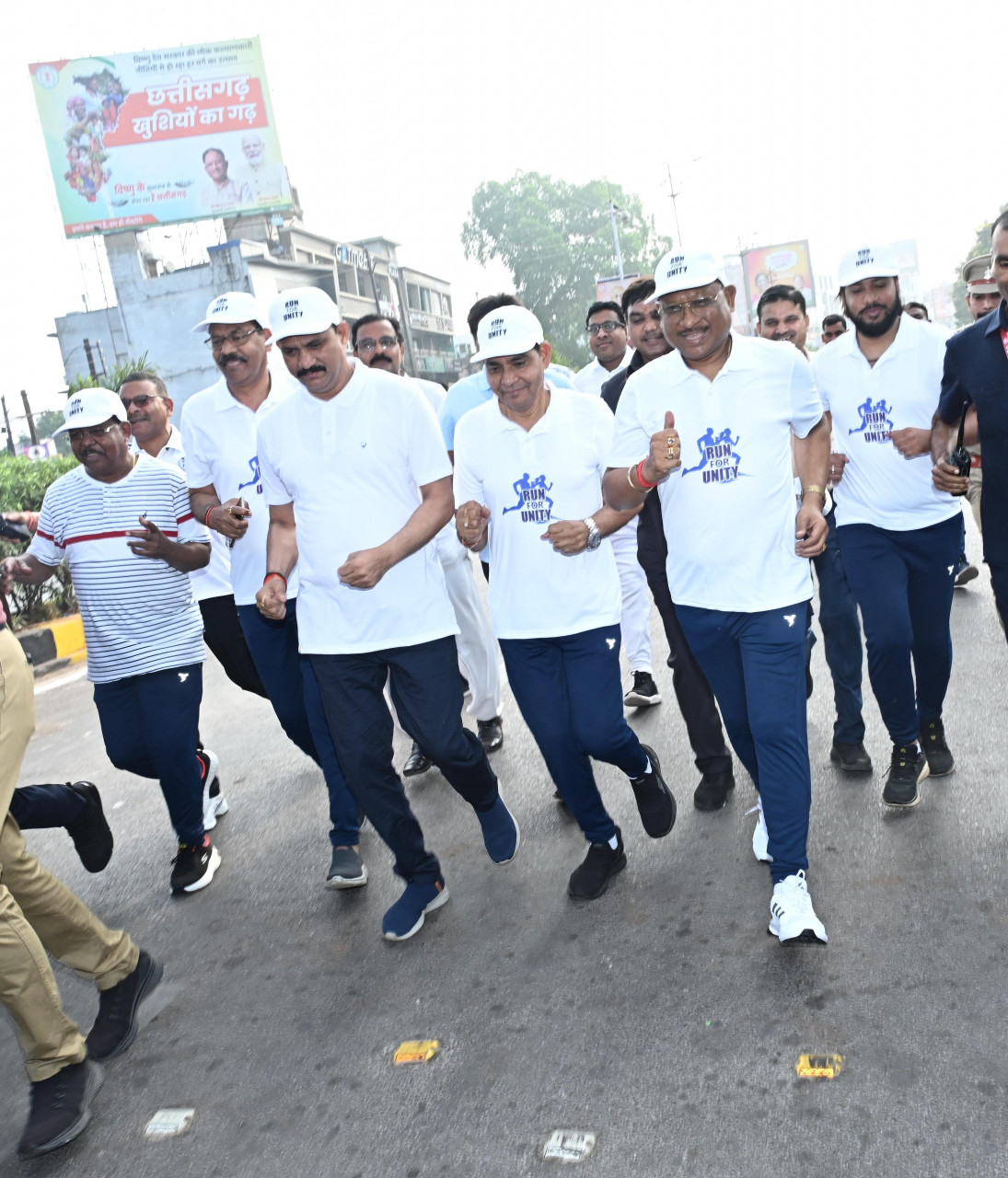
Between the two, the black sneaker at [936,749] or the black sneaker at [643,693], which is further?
the black sneaker at [643,693]

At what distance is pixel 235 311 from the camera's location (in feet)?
15.2

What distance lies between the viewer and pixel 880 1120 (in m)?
2.63

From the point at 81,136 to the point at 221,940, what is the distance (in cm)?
4059

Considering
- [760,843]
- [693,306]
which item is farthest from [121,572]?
[760,843]

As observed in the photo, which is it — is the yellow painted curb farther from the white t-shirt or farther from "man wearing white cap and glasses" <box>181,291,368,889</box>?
"man wearing white cap and glasses" <box>181,291,368,889</box>

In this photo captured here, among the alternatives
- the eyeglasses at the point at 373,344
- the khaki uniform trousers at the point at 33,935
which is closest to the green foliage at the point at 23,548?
the eyeglasses at the point at 373,344

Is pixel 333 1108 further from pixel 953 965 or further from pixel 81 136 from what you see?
pixel 81 136

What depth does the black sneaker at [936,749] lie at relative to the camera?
460cm

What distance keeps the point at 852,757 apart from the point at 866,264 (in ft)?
6.71

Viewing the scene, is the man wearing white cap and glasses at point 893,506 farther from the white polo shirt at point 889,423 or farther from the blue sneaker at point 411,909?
the blue sneaker at point 411,909

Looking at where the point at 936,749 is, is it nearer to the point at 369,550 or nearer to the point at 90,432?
the point at 369,550

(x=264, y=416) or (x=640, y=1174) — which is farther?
(x=264, y=416)

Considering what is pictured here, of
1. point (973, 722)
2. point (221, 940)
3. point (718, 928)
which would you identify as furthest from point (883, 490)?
point (221, 940)

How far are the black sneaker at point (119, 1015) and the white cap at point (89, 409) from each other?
2.06 m
